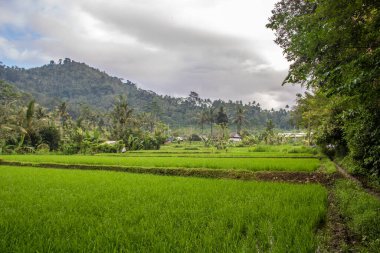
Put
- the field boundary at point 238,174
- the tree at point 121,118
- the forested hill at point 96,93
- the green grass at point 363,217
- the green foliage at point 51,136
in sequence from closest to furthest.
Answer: the green grass at point 363,217 → the field boundary at point 238,174 → the green foliage at point 51,136 → the tree at point 121,118 → the forested hill at point 96,93

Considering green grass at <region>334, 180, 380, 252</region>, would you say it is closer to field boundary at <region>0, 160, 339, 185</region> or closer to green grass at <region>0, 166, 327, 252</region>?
green grass at <region>0, 166, 327, 252</region>

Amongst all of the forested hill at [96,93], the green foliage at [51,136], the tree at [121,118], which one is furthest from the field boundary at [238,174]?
the forested hill at [96,93]

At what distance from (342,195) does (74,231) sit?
6.10 m

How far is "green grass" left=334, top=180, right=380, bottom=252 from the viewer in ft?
13.1

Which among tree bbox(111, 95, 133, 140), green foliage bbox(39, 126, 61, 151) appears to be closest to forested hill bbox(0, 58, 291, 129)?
tree bbox(111, 95, 133, 140)

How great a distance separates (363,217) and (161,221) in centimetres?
329

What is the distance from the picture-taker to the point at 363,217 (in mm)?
4785

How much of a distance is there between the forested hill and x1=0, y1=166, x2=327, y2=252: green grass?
101 meters

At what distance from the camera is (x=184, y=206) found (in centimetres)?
620

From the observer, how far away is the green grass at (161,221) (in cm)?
375

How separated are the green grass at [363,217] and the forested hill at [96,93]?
335ft

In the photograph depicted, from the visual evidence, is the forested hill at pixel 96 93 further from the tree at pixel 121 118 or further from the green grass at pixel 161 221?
the green grass at pixel 161 221

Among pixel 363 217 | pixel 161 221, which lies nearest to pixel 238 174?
pixel 363 217

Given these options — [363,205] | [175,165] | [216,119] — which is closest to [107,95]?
[216,119]
